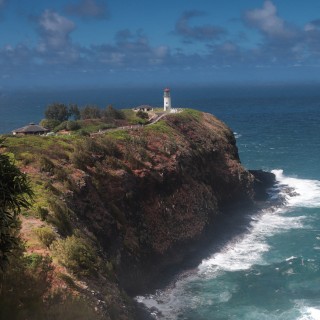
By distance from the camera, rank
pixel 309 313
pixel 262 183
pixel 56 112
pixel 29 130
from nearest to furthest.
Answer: pixel 309 313 → pixel 29 130 → pixel 262 183 → pixel 56 112

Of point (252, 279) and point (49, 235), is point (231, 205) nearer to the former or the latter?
point (252, 279)

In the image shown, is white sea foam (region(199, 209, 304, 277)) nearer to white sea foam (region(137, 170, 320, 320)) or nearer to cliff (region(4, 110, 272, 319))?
white sea foam (region(137, 170, 320, 320))

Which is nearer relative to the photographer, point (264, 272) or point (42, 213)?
point (42, 213)

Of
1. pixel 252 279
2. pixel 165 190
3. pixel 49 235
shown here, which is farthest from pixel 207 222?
pixel 49 235

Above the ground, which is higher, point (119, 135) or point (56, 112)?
point (56, 112)

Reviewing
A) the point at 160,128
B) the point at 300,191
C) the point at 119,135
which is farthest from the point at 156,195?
the point at 300,191

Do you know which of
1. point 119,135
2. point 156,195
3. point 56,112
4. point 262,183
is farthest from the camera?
point 56,112

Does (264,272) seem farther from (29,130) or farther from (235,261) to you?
(29,130)
